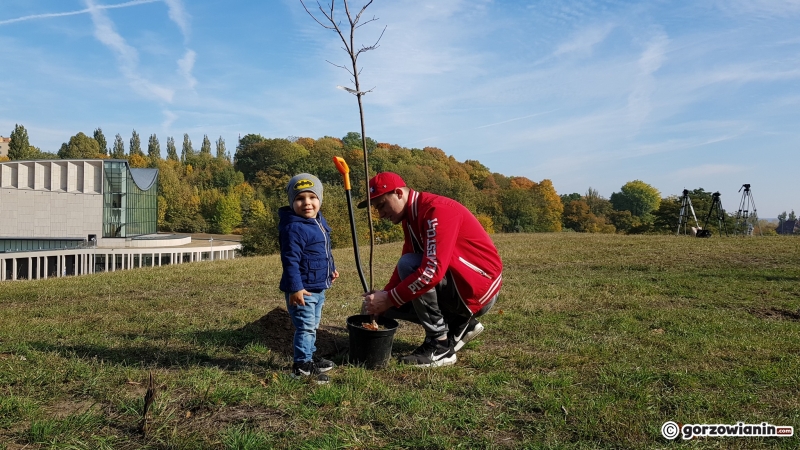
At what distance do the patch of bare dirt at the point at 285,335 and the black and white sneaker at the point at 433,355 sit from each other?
2.34 feet

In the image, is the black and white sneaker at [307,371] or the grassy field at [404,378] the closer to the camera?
the grassy field at [404,378]

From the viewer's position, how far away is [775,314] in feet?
20.9

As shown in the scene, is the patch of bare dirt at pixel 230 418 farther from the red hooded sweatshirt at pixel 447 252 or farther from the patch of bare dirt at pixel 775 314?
the patch of bare dirt at pixel 775 314

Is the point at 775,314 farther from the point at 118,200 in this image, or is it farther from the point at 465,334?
the point at 118,200

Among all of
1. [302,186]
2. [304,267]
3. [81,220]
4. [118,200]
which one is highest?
[118,200]

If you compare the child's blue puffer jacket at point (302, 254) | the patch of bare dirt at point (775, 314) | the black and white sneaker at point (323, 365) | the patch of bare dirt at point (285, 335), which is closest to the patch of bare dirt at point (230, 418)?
the black and white sneaker at point (323, 365)

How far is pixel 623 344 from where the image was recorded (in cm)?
473

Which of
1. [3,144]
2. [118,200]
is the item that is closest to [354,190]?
[118,200]

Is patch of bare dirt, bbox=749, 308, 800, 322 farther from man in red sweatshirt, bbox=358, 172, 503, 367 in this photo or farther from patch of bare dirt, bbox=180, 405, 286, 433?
patch of bare dirt, bbox=180, 405, 286, 433

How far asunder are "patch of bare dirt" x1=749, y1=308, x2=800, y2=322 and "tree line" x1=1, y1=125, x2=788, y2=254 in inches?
1396

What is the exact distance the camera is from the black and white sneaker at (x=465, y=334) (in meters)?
4.34

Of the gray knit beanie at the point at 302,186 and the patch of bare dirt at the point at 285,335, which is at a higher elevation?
the gray knit beanie at the point at 302,186

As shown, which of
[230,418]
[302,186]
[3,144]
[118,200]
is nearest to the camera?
[230,418]

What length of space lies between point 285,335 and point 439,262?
6.10 ft
